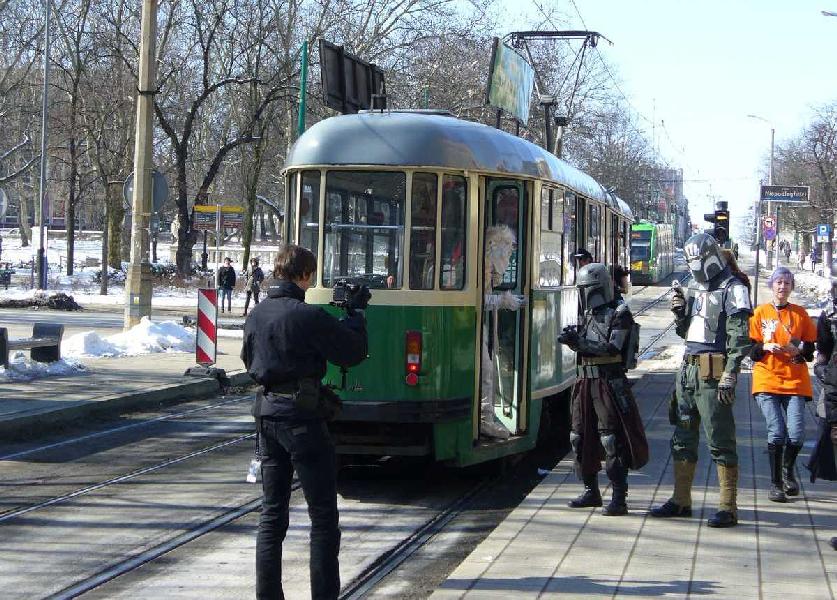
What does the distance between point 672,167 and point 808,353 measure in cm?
8548

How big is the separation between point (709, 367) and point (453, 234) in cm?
271

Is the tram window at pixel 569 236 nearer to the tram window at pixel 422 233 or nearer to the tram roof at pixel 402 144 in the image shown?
the tram roof at pixel 402 144

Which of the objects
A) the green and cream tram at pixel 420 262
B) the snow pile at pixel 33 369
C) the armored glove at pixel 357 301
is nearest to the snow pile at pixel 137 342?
the snow pile at pixel 33 369

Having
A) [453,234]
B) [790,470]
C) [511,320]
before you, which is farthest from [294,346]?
[511,320]

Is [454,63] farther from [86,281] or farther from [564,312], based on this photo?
[564,312]

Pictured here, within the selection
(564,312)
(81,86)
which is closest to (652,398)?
(564,312)

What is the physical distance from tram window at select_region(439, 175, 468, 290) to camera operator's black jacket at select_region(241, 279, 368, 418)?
3.94 meters

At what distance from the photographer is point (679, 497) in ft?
26.7

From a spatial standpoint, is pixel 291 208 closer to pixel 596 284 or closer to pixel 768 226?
Result: pixel 596 284

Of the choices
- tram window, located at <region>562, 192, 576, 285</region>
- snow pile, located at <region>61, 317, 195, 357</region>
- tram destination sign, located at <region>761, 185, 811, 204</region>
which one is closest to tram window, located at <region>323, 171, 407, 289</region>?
tram window, located at <region>562, 192, 576, 285</region>

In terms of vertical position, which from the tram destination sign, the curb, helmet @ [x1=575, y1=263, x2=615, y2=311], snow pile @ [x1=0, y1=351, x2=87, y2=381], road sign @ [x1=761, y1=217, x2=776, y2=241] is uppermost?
the tram destination sign

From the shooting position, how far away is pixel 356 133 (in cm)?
995

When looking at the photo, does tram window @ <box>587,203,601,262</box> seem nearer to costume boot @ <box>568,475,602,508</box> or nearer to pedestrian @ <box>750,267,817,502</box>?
pedestrian @ <box>750,267,817,502</box>

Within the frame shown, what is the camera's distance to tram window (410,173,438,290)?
31.8ft
